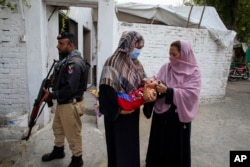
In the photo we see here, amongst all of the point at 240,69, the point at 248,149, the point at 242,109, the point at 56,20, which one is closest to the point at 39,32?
the point at 56,20

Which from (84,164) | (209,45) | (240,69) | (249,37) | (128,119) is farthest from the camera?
(249,37)

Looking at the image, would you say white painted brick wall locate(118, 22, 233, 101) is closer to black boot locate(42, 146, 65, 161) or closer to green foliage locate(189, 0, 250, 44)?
black boot locate(42, 146, 65, 161)

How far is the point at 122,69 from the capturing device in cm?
202

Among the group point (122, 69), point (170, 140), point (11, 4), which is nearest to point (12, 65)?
point (11, 4)

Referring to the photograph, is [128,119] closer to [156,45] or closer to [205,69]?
[156,45]

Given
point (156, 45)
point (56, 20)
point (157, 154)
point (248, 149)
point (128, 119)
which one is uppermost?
point (56, 20)

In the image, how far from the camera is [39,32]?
3568mm

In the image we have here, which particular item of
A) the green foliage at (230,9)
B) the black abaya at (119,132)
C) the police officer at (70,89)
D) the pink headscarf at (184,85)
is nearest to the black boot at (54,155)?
the police officer at (70,89)

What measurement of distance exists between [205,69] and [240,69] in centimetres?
905

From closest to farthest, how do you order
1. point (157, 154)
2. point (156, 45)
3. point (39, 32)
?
point (157, 154) → point (39, 32) → point (156, 45)

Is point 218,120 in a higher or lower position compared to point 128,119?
lower

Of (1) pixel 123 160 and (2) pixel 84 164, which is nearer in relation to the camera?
(1) pixel 123 160

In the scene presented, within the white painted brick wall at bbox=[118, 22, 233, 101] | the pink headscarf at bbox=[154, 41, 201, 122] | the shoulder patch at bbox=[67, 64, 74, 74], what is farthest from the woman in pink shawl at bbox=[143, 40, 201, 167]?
the white painted brick wall at bbox=[118, 22, 233, 101]

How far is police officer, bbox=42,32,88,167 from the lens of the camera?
251cm
